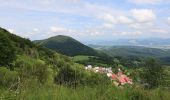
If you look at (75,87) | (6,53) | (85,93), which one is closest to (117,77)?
(75,87)

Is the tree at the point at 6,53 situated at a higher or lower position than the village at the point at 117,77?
higher

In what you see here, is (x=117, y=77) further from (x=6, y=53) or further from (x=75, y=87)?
(x=6, y=53)

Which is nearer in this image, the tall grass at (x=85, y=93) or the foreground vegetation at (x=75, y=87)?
the tall grass at (x=85, y=93)

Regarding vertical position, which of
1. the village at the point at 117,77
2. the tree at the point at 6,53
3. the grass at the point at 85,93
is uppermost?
the tree at the point at 6,53

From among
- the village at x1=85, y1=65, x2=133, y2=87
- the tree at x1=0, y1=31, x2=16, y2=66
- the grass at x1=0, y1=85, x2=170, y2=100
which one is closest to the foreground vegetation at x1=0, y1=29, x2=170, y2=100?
the grass at x1=0, y1=85, x2=170, y2=100

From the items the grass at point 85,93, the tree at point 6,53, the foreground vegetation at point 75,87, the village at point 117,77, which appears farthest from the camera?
the tree at point 6,53

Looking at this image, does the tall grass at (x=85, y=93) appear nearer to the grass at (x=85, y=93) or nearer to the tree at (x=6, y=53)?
→ the grass at (x=85, y=93)

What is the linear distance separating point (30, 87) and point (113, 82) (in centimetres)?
198

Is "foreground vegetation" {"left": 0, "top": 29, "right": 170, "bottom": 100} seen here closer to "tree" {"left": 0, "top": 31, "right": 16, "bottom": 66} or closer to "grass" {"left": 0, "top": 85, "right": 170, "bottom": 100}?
"grass" {"left": 0, "top": 85, "right": 170, "bottom": 100}

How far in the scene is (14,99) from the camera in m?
5.55

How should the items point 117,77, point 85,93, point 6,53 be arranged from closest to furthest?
point 85,93
point 117,77
point 6,53

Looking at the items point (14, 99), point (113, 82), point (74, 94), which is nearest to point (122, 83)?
point (113, 82)

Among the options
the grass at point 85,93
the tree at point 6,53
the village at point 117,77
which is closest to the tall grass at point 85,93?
the grass at point 85,93

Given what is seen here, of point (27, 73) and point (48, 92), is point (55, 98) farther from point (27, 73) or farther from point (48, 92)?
point (27, 73)
